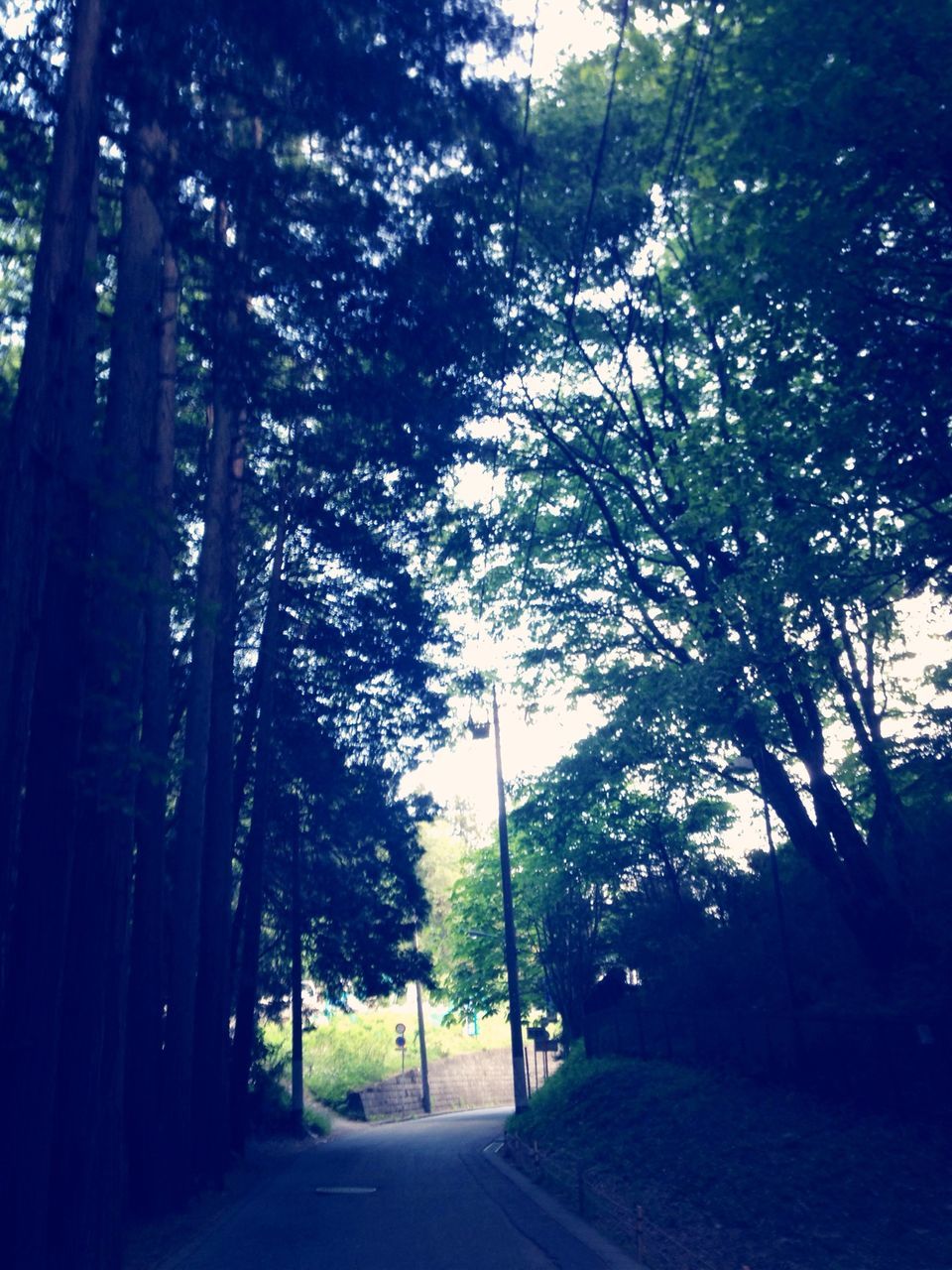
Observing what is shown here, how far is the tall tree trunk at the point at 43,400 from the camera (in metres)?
6.63

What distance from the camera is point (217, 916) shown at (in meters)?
15.8

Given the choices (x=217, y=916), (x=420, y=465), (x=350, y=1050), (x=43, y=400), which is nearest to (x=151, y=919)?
(x=217, y=916)

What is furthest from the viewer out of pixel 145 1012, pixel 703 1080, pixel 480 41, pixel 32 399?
pixel 703 1080

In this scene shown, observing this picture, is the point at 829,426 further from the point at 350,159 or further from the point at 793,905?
the point at 793,905

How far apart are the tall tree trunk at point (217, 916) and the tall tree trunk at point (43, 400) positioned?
7148 mm

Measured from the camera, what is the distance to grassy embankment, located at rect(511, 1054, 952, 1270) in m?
8.80

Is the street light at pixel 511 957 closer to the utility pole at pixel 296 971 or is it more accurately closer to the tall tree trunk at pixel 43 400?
the utility pole at pixel 296 971

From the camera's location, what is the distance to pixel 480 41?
9055mm

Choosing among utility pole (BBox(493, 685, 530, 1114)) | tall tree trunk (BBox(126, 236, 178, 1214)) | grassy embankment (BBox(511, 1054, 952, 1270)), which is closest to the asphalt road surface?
grassy embankment (BBox(511, 1054, 952, 1270))

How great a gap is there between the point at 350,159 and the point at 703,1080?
578 inches

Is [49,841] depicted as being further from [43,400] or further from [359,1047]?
[359,1047]

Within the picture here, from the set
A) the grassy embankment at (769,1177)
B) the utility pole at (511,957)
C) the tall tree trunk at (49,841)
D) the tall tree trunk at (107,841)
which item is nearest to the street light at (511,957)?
the utility pole at (511,957)

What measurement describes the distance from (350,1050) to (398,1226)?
37.7 meters

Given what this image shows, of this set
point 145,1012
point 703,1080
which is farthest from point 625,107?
point 703,1080
